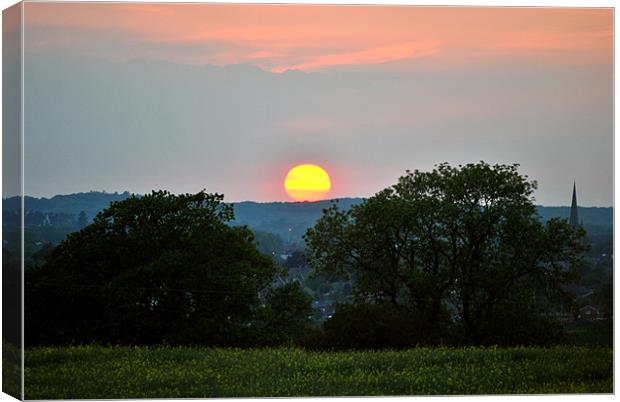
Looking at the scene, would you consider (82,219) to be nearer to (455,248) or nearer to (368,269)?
(368,269)

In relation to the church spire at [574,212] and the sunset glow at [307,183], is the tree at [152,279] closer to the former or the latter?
the sunset glow at [307,183]

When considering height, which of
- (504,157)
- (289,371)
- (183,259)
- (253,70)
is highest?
(253,70)

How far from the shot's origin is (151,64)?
38.3ft

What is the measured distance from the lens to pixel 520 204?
1198 cm

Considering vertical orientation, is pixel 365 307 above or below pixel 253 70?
below

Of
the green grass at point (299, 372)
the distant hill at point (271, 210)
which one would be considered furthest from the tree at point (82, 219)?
the green grass at point (299, 372)

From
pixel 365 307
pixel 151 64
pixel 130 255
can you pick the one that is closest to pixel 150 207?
pixel 130 255

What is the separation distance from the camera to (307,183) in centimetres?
1186

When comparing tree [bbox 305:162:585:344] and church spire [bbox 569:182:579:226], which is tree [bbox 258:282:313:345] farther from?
church spire [bbox 569:182:579:226]

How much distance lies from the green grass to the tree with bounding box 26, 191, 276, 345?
18cm

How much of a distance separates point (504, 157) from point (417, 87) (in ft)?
3.19

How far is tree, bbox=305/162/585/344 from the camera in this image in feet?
39.1

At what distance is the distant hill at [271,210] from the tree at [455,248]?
4.1 inches

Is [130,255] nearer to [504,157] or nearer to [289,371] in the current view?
[289,371]
